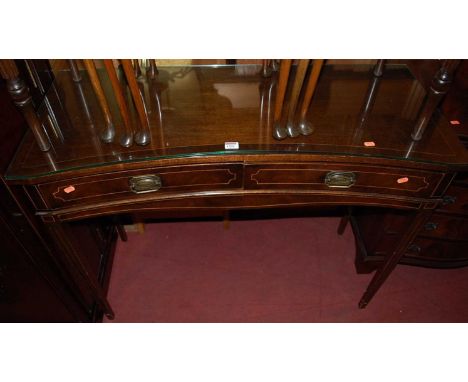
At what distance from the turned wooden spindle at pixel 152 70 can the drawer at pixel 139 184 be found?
438 mm

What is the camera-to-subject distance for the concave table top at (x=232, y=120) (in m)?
1.17

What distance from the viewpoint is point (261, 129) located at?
125cm

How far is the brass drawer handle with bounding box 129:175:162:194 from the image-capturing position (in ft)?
3.95

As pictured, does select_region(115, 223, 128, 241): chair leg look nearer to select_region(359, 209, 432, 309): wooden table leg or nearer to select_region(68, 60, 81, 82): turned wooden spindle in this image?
select_region(68, 60, 81, 82): turned wooden spindle

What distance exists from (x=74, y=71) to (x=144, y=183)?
1.74 ft

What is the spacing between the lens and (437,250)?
6.07 feet

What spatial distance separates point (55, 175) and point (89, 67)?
0.34 metres

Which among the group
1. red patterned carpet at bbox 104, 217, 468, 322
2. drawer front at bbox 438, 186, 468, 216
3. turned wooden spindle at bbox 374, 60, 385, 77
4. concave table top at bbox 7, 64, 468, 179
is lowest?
red patterned carpet at bbox 104, 217, 468, 322

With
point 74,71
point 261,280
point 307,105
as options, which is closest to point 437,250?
point 261,280

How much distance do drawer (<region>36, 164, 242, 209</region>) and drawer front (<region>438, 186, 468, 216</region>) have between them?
0.94m

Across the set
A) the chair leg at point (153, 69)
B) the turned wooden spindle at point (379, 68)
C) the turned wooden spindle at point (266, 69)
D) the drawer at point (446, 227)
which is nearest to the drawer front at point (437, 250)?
the drawer at point (446, 227)

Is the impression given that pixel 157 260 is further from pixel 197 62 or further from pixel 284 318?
pixel 197 62

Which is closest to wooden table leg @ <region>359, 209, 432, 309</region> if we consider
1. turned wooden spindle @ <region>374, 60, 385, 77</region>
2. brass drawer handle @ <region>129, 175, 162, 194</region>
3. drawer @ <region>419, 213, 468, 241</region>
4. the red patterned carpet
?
the red patterned carpet

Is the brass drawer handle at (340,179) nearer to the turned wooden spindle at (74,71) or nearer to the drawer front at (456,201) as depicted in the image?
the drawer front at (456,201)
